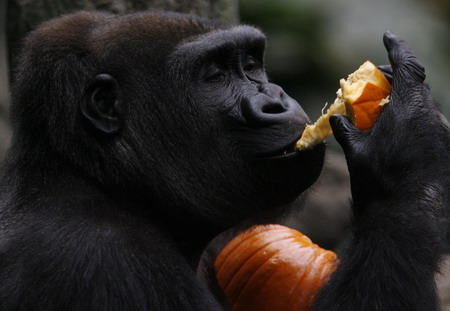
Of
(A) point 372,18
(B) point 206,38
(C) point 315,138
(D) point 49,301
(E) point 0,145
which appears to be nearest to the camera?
(D) point 49,301

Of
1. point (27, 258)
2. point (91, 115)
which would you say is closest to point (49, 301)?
point (27, 258)

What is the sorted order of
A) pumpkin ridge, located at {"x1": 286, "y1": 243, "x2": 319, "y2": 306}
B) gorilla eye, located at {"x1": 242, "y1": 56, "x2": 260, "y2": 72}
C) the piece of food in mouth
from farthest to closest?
1. pumpkin ridge, located at {"x1": 286, "y1": 243, "x2": 319, "y2": 306}
2. gorilla eye, located at {"x1": 242, "y1": 56, "x2": 260, "y2": 72}
3. the piece of food in mouth

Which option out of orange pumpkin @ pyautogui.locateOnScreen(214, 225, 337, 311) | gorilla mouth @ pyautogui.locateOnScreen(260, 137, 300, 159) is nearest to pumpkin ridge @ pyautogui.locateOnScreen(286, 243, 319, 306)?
orange pumpkin @ pyautogui.locateOnScreen(214, 225, 337, 311)

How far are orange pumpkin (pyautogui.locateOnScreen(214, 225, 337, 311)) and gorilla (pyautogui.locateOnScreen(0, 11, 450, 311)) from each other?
0.77m

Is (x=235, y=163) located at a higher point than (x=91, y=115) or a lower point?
lower

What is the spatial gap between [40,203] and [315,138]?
1451 mm

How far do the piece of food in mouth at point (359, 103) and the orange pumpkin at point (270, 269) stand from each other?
1.20 metres

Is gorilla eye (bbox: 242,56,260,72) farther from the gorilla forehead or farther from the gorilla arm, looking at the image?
the gorilla arm

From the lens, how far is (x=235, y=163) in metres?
4.45

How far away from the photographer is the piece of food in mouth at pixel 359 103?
165 inches

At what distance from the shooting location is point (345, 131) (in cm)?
411

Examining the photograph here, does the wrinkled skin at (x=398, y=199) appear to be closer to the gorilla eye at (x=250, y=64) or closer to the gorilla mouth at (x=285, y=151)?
the gorilla mouth at (x=285, y=151)

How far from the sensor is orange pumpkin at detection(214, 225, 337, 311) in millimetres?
5188

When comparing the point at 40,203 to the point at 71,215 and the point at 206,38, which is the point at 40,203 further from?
the point at 206,38
